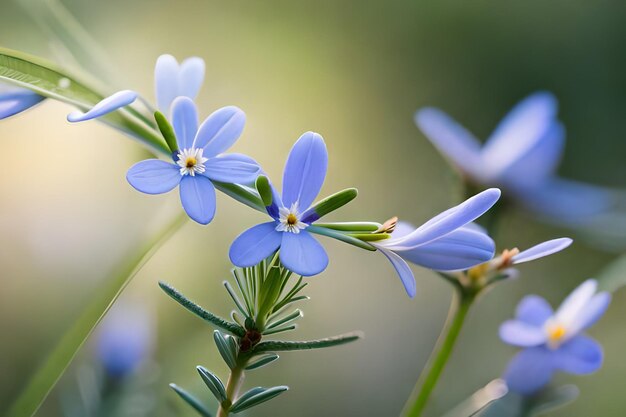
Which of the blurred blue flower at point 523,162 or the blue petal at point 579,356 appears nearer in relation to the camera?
the blue petal at point 579,356

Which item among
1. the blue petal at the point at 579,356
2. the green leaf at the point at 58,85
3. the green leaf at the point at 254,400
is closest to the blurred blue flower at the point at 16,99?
the green leaf at the point at 58,85

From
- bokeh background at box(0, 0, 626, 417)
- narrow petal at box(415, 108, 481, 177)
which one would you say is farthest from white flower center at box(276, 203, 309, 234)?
narrow petal at box(415, 108, 481, 177)

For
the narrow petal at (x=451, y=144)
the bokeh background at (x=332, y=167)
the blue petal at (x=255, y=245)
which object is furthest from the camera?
the bokeh background at (x=332, y=167)

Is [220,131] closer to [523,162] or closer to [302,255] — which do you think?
[302,255]

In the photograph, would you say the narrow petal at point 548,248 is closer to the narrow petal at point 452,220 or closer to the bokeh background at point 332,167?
the narrow petal at point 452,220

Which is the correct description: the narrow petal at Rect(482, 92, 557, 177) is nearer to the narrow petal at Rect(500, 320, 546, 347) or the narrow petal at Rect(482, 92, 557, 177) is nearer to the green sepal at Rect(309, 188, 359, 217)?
the narrow petal at Rect(500, 320, 546, 347)

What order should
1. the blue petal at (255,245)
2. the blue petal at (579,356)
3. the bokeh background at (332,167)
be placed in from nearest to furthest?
the blue petal at (255,245)
the blue petal at (579,356)
the bokeh background at (332,167)

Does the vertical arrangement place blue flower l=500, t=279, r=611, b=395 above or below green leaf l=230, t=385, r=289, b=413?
above
